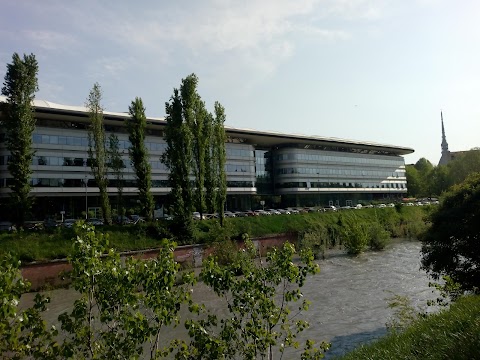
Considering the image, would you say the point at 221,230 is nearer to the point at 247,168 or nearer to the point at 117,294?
the point at 117,294

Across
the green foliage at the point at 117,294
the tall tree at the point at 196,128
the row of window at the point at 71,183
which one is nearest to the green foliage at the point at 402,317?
the green foliage at the point at 117,294

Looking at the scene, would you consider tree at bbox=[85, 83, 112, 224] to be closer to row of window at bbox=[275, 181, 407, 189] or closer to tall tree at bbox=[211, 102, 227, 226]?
A: tall tree at bbox=[211, 102, 227, 226]

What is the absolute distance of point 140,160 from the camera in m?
44.9

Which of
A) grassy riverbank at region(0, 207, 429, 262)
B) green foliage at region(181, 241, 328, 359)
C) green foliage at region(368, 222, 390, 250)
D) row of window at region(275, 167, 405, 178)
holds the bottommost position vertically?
green foliage at region(368, 222, 390, 250)

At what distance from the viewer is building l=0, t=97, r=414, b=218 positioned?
60.2 metres

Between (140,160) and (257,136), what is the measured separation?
42.4m

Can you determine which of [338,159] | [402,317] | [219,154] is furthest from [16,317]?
[338,159]

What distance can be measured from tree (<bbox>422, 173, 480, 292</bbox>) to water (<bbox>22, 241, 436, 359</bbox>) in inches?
163

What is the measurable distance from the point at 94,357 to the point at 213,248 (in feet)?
115

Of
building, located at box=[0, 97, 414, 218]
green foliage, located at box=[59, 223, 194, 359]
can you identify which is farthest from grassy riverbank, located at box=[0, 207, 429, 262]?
green foliage, located at box=[59, 223, 194, 359]

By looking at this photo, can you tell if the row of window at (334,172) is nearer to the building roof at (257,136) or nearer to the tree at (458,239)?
the building roof at (257,136)

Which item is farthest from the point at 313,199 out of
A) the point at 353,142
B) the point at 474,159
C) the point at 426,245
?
the point at 426,245

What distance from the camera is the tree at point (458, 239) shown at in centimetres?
1762

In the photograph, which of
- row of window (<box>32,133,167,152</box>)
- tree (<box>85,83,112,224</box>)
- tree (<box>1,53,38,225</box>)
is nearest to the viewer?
tree (<box>1,53,38,225</box>)
